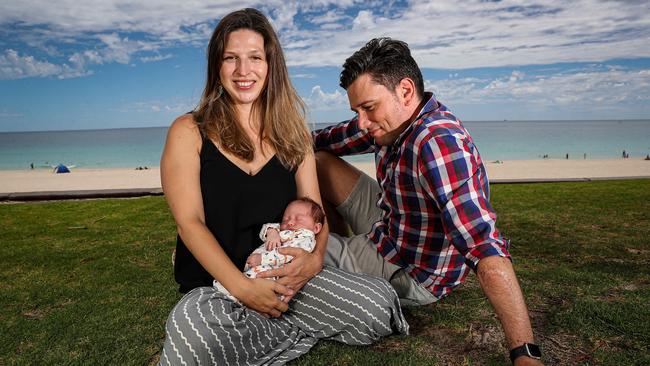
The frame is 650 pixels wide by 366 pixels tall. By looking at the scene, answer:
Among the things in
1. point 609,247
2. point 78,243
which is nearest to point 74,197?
point 78,243

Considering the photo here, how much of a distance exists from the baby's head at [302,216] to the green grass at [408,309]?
2.08 feet

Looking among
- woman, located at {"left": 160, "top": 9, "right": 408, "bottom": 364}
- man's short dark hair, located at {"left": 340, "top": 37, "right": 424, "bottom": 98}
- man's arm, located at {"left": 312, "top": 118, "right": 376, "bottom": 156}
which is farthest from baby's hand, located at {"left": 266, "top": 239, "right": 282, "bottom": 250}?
man's arm, located at {"left": 312, "top": 118, "right": 376, "bottom": 156}

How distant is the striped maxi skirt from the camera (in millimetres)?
2305

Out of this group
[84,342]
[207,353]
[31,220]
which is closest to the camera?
[207,353]

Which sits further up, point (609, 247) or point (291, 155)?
point (291, 155)

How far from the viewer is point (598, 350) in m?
2.62

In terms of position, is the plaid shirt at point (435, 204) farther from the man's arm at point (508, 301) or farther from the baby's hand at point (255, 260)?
the baby's hand at point (255, 260)

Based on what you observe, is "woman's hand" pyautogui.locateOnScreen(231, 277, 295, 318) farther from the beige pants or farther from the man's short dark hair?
the man's short dark hair

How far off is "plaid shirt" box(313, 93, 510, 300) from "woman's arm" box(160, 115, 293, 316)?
2.57 ft

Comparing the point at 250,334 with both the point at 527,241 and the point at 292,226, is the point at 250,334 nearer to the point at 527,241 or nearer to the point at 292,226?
the point at 292,226

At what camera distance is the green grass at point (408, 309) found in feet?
8.74

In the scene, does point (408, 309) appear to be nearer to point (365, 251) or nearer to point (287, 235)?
point (365, 251)

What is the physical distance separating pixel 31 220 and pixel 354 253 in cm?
493

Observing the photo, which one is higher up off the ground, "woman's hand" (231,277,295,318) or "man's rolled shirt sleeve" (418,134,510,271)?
"man's rolled shirt sleeve" (418,134,510,271)
